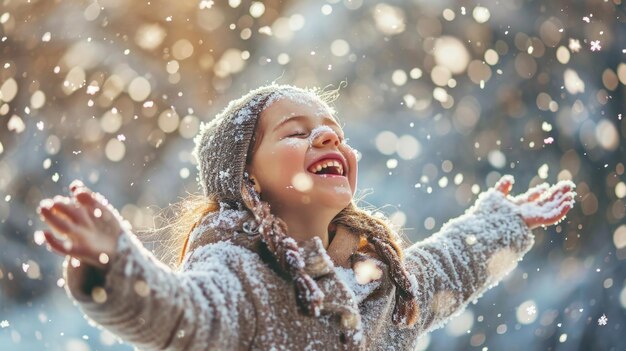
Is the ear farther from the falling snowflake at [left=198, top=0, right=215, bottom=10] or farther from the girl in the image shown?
the falling snowflake at [left=198, top=0, right=215, bottom=10]

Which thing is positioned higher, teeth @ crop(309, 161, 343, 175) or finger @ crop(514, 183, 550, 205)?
teeth @ crop(309, 161, 343, 175)

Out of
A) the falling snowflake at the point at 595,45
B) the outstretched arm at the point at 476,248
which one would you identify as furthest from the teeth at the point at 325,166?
the falling snowflake at the point at 595,45

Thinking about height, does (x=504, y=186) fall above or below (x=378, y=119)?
above

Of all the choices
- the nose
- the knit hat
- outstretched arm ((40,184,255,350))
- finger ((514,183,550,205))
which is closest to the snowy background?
finger ((514,183,550,205))

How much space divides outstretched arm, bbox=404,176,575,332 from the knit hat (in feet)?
1.10

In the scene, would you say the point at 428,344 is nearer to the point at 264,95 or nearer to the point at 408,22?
the point at 408,22

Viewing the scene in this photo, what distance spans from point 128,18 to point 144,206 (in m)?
0.64

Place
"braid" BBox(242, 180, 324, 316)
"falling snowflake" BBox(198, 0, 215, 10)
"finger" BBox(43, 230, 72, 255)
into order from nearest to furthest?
"finger" BBox(43, 230, 72, 255), "braid" BBox(242, 180, 324, 316), "falling snowflake" BBox(198, 0, 215, 10)

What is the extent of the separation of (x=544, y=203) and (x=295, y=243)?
58cm

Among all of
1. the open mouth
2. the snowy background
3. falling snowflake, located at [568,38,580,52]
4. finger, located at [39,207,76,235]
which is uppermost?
finger, located at [39,207,76,235]

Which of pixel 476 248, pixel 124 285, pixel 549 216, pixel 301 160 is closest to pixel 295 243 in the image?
pixel 301 160

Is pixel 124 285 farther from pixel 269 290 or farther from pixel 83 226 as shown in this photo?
pixel 269 290

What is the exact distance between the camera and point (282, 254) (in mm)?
867

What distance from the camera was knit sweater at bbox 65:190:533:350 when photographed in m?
0.65
